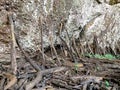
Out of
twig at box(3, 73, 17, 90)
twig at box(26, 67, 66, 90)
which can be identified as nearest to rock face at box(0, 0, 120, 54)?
twig at box(26, 67, 66, 90)

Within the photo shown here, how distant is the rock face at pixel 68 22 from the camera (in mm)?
5426

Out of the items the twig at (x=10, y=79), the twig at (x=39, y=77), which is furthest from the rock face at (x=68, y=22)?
the twig at (x=10, y=79)

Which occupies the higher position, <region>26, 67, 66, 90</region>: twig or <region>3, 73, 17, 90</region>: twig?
<region>3, 73, 17, 90</region>: twig

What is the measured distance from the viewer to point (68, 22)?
666cm

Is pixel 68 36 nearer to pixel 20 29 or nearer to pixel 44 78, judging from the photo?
pixel 20 29

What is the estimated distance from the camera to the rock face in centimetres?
543

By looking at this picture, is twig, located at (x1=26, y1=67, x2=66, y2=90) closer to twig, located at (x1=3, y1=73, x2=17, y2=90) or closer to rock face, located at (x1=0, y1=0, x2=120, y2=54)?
twig, located at (x1=3, y1=73, x2=17, y2=90)

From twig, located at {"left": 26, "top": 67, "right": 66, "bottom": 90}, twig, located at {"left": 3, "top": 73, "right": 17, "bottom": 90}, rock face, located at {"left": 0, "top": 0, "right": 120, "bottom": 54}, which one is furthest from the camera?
rock face, located at {"left": 0, "top": 0, "right": 120, "bottom": 54}

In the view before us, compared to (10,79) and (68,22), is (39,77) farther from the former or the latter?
(68,22)

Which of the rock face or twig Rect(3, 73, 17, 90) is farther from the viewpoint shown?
the rock face

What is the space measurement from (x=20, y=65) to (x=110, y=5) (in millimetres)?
4583

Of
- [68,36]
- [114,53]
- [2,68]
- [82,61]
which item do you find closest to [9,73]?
[2,68]

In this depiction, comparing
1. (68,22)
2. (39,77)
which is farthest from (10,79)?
(68,22)

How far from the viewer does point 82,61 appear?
5.98 meters
